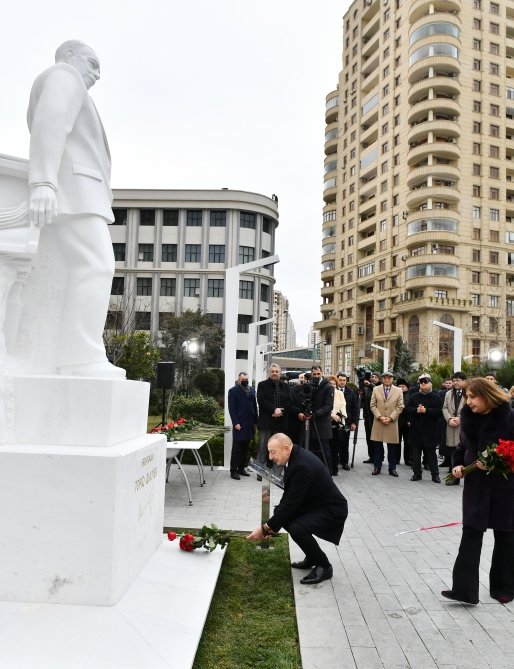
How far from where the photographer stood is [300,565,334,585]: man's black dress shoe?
4.81 meters

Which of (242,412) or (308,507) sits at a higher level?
(242,412)

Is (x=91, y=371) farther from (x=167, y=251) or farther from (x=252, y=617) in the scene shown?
(x=167, y=251)

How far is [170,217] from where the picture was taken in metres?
53.3

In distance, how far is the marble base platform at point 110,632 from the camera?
2.85m

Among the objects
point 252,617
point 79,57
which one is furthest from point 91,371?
point 79,57

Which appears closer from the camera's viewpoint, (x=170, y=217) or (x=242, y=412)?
(x=242, y=412)

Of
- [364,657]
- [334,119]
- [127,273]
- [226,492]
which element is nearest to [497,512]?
[364,657]

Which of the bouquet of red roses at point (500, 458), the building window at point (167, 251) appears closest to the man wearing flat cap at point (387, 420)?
the bouquet of red roses at point (500, 458)

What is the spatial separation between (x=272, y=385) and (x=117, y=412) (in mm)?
6345

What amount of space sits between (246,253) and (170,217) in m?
8.14

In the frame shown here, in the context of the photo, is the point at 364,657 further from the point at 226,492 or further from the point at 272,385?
the point at 272,385

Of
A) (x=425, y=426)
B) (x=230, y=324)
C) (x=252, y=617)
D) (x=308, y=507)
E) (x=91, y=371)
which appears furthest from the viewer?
(x=230, y=324)

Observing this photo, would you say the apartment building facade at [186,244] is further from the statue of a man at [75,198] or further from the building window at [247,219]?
the statue of a man at [75,198]

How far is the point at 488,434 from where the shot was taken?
4.45m
